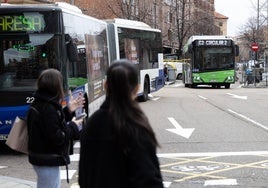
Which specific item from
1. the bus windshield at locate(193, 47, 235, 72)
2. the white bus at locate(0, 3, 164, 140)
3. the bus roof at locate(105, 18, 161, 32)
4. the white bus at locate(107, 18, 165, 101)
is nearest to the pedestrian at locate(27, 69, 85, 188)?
the white bus at locate(0, 3, 164, 140)

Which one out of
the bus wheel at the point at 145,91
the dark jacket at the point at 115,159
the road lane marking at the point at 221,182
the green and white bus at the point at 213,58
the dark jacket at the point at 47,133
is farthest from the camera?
the green and white bus at the point at 213,58

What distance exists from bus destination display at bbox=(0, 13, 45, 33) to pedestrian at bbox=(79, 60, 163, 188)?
7.65 metres

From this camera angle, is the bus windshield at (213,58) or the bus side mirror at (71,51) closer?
the bus side mirror at (71,51)

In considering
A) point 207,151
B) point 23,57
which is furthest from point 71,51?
point 207,151

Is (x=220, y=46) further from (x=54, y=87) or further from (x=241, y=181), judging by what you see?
(x=54, y=87)

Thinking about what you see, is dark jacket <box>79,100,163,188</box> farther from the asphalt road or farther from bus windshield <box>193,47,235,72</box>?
bus windshield <box>193,47,235,72</box>

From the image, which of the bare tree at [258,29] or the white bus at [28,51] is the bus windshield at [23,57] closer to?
the white bus at [28,51]

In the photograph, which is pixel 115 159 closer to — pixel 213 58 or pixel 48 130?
pixel 48 130

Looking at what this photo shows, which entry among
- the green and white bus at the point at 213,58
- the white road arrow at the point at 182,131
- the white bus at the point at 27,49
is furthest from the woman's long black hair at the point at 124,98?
the green and white bus at the point at 213,58

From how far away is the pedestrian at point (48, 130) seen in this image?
4.61m

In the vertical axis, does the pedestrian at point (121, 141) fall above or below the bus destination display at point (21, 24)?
below

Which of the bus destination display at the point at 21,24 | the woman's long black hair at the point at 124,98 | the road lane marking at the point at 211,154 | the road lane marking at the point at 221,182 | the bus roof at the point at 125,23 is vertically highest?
the bus roof at the point at 125,23

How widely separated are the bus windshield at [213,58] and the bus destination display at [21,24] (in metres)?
A: 25.5

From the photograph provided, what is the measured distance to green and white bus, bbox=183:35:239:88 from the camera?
35.0m
